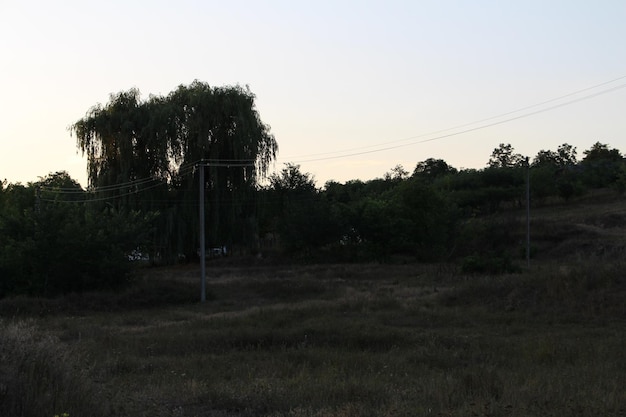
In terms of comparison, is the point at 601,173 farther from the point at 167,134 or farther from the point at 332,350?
the point at 332,350

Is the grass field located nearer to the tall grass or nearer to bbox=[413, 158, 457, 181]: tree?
the tall grass

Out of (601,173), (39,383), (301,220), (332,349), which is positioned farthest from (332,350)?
(601,173)

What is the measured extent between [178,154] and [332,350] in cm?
3052

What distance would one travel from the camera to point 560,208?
72.4 metres

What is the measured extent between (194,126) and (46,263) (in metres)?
15.9

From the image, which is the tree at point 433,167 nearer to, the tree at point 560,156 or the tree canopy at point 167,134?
the tree at point 560,156

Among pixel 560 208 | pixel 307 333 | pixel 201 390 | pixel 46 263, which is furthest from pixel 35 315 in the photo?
pixel 560 208

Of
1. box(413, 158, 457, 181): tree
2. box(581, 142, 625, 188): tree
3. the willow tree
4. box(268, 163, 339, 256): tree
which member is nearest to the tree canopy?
the willow tree

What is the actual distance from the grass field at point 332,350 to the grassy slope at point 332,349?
4 centimetres

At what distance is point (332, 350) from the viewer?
13.5m

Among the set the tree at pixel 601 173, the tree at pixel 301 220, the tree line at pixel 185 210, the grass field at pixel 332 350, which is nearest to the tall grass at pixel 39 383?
the grass field at pixel 332 350

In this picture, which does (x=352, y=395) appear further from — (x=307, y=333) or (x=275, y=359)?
(x=307, y=333)

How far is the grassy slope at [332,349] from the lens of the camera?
665cm

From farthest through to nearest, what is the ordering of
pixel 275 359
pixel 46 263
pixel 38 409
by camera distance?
pixel 46 263 → pixel 275 359 → pixel 38 409
